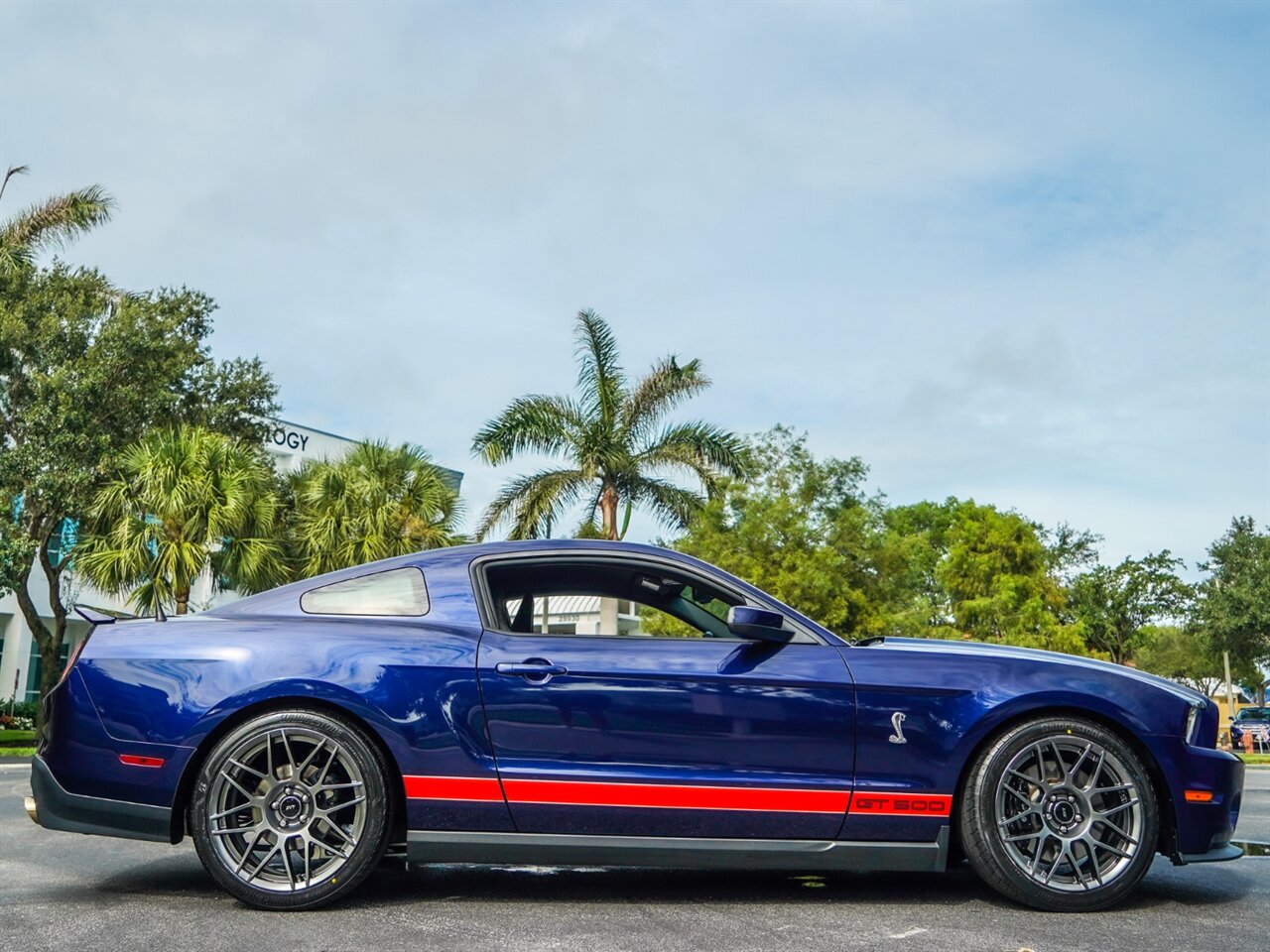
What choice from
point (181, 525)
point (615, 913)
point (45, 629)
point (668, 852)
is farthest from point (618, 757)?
point (45, 629)

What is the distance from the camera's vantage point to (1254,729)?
44094 mm

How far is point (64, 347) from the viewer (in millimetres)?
23891

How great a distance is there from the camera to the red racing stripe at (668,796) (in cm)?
439

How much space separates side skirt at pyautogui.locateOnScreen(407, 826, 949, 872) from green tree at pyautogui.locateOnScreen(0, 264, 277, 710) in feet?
65.3

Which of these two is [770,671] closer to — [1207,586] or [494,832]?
[494,832]

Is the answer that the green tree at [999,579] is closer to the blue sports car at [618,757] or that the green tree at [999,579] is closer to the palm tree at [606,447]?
the palm tree at [606,447]

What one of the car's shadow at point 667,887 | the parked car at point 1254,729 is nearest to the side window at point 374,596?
the car's shadow at point 667,887

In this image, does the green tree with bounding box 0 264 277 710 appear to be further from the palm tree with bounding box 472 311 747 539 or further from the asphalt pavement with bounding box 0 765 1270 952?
the asphalt pavement with bounding box 0 765 1270 952

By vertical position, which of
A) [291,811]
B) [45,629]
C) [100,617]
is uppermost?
[100,617]

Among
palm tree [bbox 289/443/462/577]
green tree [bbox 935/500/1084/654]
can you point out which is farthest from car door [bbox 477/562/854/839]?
green tree [bbox 935/500/1084/654]

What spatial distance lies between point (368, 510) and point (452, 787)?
1945 centimetres

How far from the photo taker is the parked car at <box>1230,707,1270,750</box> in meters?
42.7

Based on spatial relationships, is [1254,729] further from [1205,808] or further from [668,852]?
[668,852]

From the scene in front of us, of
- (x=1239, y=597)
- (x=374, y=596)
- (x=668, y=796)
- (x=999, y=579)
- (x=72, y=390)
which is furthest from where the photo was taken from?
(x=1239, y=597)
